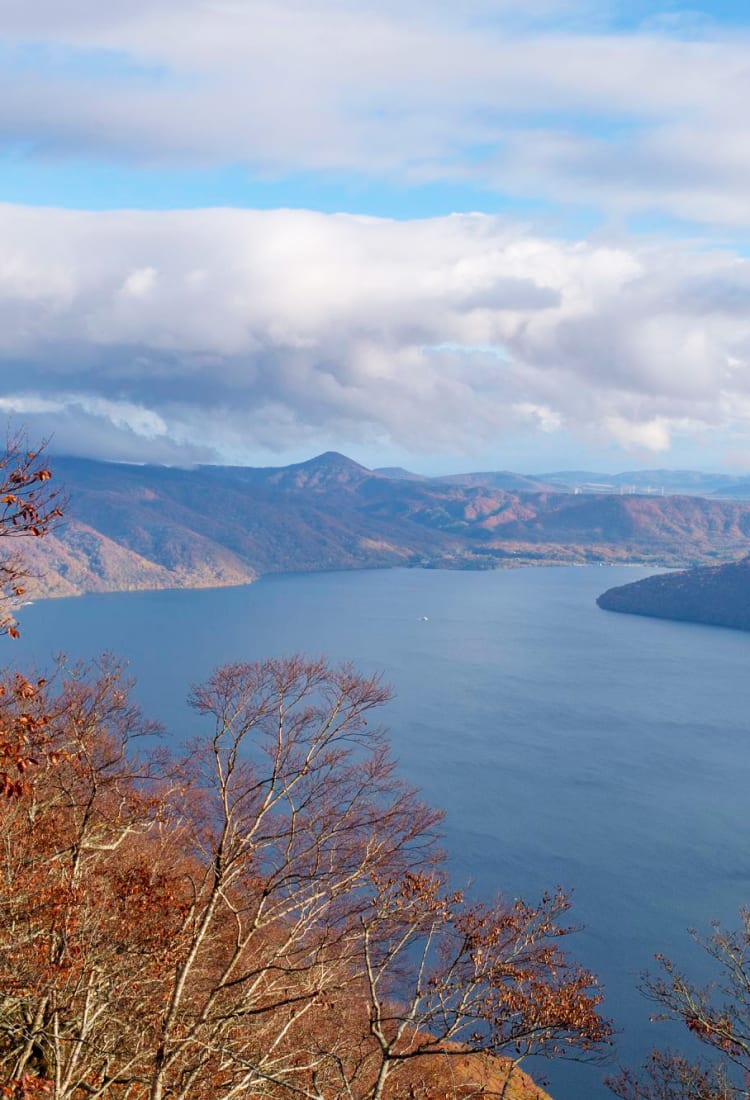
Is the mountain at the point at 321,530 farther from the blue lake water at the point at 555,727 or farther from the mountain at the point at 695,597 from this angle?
the mountain at the point at 695,597

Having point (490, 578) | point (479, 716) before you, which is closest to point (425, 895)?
point (479, 716)

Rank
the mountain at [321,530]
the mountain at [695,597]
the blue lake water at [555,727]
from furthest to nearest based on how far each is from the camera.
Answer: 1. the mountain at [321,530]
2. the mountain at [695,597]
3. the blue lake water at [555,727]

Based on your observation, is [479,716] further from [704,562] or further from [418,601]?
[704,562]

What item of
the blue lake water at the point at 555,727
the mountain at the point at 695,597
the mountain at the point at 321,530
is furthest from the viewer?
the mountain at the point at 321,530

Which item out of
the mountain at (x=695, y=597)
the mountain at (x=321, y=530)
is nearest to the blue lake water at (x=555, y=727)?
the mountain at (x=695, y=597)

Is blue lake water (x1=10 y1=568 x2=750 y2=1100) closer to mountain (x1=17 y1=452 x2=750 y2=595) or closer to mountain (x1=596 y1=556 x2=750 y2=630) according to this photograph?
mountain (x1=596 y1=556 x2=750 y2=630)

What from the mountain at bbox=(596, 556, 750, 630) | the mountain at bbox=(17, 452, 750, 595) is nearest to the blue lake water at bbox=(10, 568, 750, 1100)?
the mountain at bbox=(596, 556, 750, 630)
